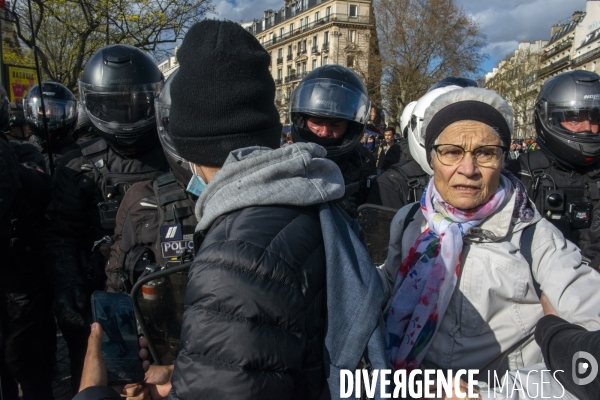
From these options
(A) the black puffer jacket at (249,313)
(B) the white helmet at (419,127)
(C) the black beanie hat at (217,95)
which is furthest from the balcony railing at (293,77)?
(A) the black puffer jacket at (249,313)

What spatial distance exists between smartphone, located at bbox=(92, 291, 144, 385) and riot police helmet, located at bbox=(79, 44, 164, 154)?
1.54m

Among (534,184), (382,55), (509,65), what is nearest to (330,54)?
(509,65)

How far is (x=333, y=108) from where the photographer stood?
2.94m

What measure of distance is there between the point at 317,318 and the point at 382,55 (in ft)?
95.2

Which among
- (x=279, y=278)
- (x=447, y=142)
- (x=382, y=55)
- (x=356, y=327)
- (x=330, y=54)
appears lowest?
(x=356, y=327)

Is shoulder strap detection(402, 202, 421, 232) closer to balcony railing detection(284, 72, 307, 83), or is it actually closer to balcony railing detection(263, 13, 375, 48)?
balcony railing detection(263, 13, 375, 48)

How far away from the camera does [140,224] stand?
1.93 metres

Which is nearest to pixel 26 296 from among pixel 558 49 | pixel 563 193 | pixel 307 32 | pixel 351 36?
pixel 563 193

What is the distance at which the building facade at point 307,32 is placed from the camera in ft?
180

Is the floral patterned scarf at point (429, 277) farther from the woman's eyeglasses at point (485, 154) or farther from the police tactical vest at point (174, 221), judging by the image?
the police tactical vest at point (174, 221)

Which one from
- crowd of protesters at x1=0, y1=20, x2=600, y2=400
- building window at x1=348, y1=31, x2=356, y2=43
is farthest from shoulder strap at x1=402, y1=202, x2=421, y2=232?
building window at x1=348, y1=31, x2=356, y2=43

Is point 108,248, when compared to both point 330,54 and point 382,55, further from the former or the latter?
point 330,54

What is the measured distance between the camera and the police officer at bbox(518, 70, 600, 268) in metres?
2.65

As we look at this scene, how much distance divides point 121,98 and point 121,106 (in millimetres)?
51
